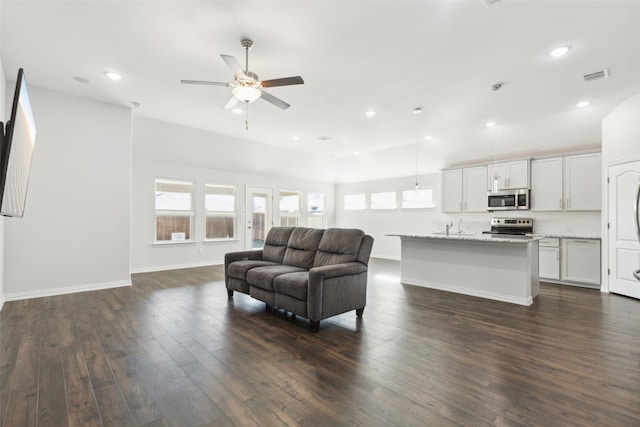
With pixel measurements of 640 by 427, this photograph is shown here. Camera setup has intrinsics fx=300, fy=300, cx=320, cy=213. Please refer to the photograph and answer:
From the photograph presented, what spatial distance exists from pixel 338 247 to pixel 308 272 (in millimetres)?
548

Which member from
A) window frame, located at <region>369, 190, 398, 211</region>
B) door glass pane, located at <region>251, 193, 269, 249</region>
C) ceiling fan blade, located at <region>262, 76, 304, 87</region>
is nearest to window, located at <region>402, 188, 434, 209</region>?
window frame, located at <region>369, 190, 398, 211</region>

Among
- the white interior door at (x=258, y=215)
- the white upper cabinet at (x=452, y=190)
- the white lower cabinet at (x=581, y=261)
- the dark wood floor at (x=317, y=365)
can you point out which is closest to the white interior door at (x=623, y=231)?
the white lower cabinet at (x=581, y=261)

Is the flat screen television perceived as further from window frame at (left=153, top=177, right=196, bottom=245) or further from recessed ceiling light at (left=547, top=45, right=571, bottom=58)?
window frame at (left=153, top=177, right=196, bottom=245)

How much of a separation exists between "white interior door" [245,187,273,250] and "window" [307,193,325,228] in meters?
1.57

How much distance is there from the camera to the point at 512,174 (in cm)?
619

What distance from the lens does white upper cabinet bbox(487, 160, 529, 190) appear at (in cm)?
603

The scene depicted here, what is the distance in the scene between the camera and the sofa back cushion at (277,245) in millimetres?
4454

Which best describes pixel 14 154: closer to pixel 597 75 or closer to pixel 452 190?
pixel 597 75

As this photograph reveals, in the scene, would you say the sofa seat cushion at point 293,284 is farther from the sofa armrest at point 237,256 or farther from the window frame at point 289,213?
the window frame at point 289,213

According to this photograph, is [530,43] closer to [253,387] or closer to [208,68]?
[208,68]

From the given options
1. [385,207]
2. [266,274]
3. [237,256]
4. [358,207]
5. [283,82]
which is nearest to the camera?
[283,82]

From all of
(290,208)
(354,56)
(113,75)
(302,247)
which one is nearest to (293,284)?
(302,247)

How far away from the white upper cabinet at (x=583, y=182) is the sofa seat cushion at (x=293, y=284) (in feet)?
17.5

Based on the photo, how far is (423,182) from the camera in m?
8.08
